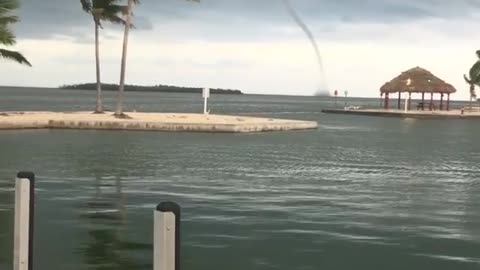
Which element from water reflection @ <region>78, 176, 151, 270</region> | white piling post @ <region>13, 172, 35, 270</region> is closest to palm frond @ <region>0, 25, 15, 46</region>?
water reflection @ <region>78, 176, 151, 270</region>

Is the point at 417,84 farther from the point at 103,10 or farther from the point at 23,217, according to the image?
the point at 23,217

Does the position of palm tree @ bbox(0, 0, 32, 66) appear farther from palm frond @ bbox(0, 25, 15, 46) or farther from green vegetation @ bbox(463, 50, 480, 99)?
green vegetation @ bbox(463, 50, 480, 99)

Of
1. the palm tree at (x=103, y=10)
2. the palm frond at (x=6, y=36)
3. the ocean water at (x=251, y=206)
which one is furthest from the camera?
the palm tree at (x=103, y=10)

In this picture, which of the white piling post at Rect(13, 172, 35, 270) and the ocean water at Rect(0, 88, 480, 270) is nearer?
the white piling post at Rect(13, 172, 35, 270)

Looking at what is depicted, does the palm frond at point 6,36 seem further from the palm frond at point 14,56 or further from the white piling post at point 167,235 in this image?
the white piling post at point 167,235

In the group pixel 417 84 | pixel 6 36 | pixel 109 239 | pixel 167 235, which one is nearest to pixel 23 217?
pixel 167 235

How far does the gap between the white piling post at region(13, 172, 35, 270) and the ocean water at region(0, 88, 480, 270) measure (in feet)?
5.04

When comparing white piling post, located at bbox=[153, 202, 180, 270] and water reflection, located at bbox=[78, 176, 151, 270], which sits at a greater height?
white piling post, located at bbox=[153, 202, 180, 270]

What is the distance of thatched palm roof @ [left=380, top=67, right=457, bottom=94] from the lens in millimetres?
69938

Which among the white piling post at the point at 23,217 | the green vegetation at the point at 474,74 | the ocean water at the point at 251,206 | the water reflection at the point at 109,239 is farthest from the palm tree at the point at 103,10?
the green vegetation at the point at 474,74

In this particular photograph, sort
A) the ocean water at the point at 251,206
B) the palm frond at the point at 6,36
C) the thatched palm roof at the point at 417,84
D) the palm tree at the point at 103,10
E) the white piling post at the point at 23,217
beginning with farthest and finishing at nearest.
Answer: the thatched palm roof at the point at 417,84 → the palm tree at the point at 103,10 → the palm frond at the point at 6,36 → the ocean water at the point at 251,206 → the white piling post at the point at 23,217

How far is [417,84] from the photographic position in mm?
70312

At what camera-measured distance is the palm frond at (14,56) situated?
3094 centimetres

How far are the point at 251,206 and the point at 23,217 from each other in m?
6.40
